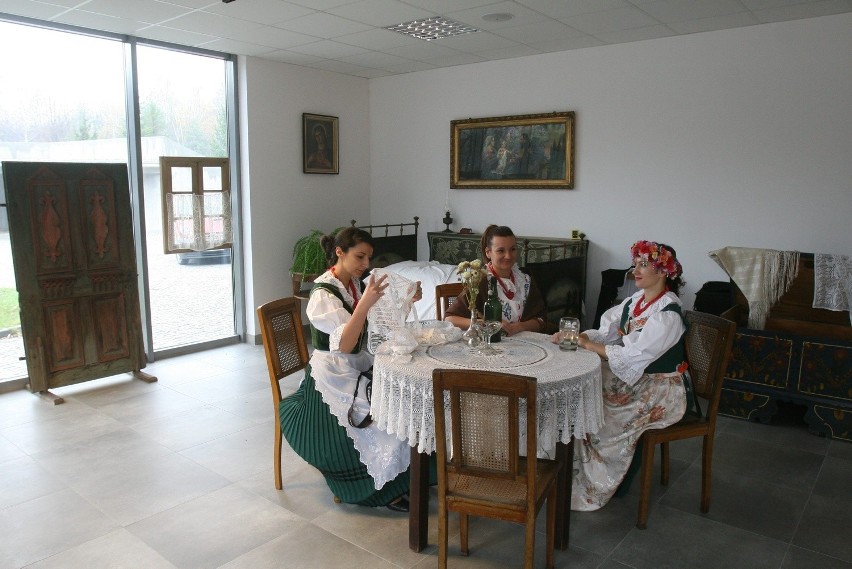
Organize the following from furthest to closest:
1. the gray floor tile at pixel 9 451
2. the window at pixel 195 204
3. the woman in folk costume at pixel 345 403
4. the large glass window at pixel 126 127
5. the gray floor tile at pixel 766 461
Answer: the window at pixel 195 204, the large glass window at pixel 126 127, the gray floor tile at pixel 9 451, the gray floor tile at pixel 766 461, the woman in folk costume at pixel 345 403

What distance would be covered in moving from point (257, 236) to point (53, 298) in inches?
74.4

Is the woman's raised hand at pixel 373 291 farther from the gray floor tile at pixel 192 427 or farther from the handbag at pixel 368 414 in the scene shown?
the gray floor tile at pixel 192 427

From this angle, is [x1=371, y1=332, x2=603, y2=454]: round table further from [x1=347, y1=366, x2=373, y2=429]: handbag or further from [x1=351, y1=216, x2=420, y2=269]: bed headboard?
[x1=351, y1=216, x2=420, y2=269]: bed headboard

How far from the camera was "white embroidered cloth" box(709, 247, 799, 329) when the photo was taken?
4102 mm

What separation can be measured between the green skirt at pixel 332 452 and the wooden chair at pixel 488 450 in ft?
2.25

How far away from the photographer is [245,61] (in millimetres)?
5777

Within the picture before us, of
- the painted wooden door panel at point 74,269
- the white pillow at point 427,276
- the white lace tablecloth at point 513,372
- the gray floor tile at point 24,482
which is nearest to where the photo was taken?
the white lace tablecloth at point 513,372

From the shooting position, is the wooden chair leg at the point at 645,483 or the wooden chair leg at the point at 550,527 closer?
the wooden chair leg at the point at 550,527

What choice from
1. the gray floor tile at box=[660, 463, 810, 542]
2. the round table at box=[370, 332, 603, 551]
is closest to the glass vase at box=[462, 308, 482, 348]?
the round table at box=[370, 332, 603, 551]

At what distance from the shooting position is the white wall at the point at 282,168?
5.94m

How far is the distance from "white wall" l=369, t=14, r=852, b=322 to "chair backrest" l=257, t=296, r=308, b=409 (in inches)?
123

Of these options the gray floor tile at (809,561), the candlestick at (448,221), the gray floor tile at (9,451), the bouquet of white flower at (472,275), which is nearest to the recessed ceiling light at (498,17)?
the candlestick at (448,221)

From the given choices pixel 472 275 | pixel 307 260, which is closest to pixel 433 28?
pixel 307 260

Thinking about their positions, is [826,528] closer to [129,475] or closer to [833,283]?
[833,283]
